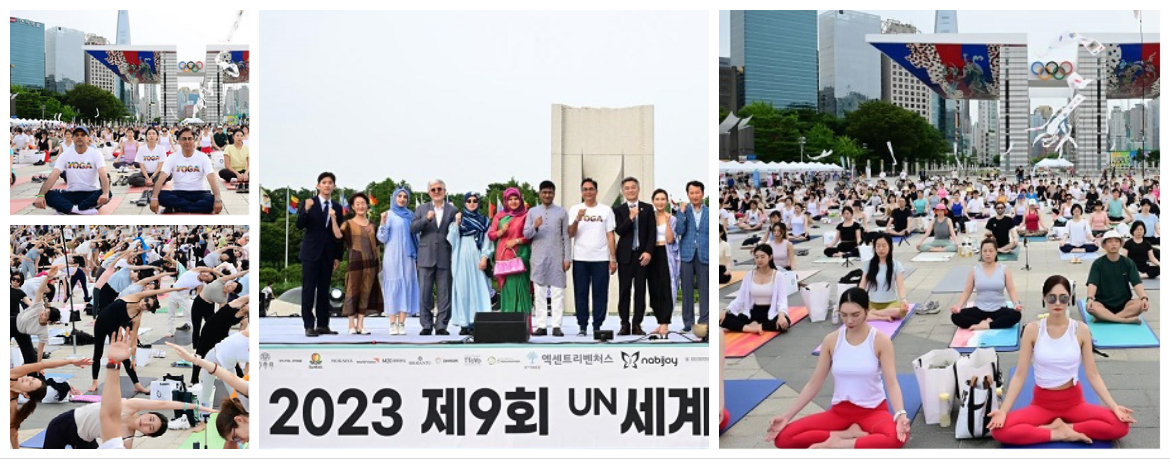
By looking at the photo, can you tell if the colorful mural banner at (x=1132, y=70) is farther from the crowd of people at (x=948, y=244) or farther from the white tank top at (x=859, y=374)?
the white tank top at (x=859, y=374)

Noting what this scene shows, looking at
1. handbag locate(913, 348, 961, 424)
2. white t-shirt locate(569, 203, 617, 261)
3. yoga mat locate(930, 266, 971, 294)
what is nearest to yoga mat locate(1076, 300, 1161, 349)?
yoga mat locate(930, 266, 971, 294)

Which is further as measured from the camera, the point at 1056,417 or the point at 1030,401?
the point at 1030,401

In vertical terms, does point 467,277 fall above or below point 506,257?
below

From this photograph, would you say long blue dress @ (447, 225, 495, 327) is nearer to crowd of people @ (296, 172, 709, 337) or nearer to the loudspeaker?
crowd of people @ (296, 172, 709, 337)

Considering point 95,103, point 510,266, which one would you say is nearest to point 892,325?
point 510,266

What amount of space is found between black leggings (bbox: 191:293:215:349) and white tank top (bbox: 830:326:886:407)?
3558mm

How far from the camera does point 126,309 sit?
255 inches

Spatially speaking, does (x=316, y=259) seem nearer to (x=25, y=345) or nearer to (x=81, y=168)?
(x=81, y=168)

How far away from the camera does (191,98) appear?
648cm

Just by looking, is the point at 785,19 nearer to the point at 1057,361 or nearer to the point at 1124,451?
the point at 1057,361

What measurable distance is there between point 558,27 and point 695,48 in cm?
72

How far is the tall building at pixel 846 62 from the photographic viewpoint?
21.5 feet

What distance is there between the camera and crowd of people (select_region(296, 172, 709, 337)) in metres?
6.21

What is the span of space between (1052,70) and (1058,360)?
1.99m
